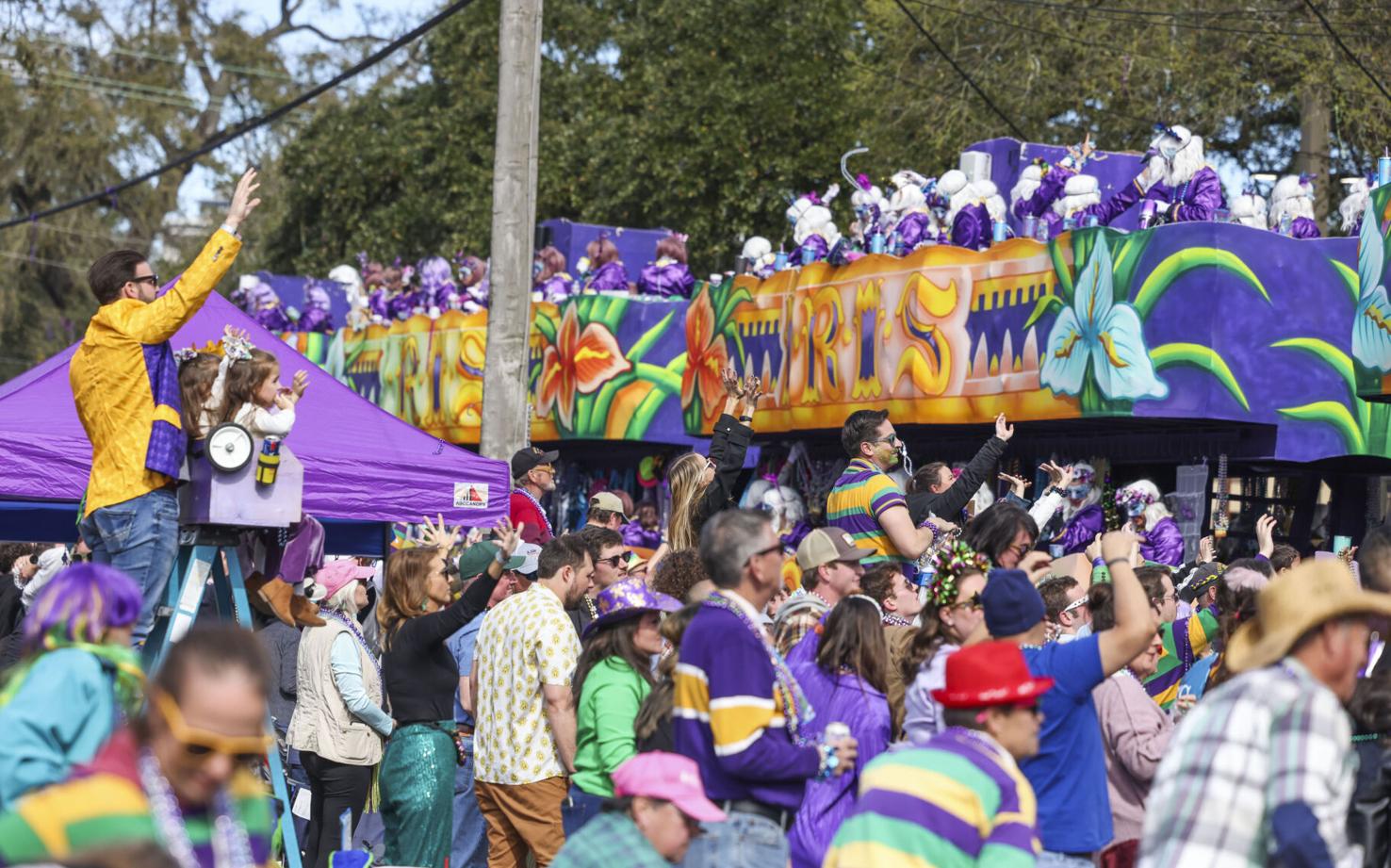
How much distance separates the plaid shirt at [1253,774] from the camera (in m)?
4.04

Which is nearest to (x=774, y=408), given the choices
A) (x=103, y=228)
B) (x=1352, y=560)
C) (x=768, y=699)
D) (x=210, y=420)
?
(x=1352, y=560)

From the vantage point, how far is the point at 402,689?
29.5 ft

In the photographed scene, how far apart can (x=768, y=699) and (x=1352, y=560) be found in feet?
18.8

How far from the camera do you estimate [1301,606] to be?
429 centimetres

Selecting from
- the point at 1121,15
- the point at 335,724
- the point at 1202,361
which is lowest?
the point at 335,724

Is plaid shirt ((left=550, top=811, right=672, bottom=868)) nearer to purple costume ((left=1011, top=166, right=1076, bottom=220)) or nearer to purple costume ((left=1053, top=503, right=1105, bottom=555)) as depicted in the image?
purple costume ((left=1053, top=503, right=1105, bottom=555))

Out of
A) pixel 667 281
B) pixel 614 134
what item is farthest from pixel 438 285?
pixel 614 134

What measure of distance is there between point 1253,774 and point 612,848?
5.19 ft

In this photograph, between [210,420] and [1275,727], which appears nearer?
[1275,727]

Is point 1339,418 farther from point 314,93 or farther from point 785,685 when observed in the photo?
point 314,93

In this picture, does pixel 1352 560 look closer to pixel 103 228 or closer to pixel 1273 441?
pixel 1273 441

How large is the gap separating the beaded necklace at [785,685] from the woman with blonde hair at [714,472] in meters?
2.92

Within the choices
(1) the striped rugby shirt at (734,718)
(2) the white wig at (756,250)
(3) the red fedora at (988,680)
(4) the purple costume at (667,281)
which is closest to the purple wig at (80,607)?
(1) the striped rugby shirt at (734,718)

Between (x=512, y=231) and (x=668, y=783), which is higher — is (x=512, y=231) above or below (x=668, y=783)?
above
